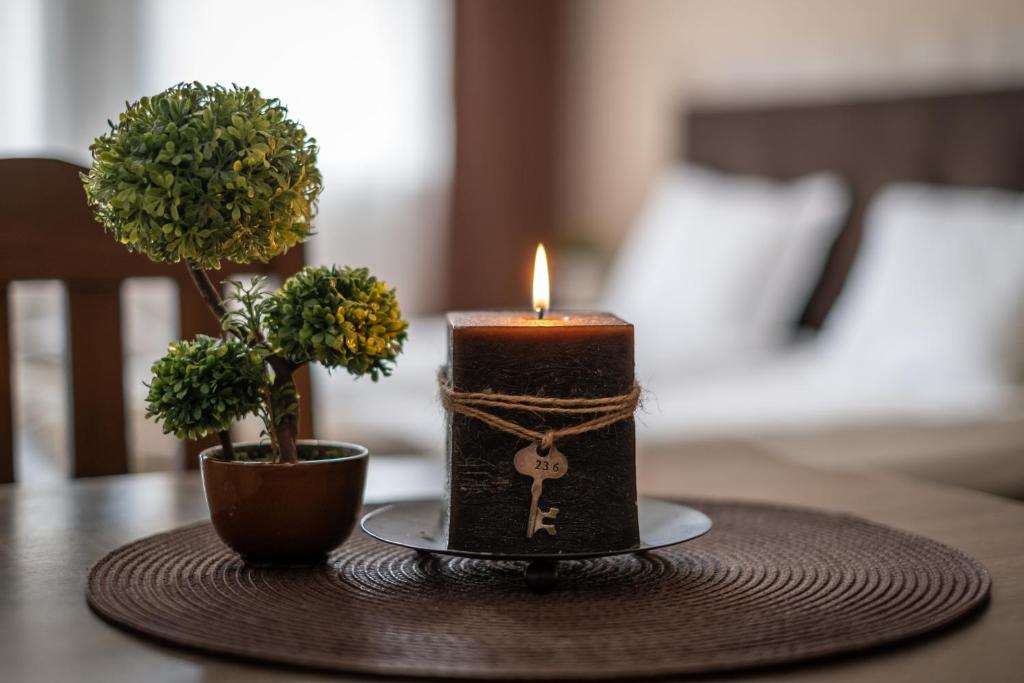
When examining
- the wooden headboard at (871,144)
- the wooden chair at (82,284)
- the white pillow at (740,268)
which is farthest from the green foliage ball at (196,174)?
the wooden headboard at (871,144)

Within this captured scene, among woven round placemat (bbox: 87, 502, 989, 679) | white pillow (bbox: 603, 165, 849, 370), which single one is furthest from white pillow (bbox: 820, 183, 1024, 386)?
woven round placemat (bbox: 87, 502, 989, 679)

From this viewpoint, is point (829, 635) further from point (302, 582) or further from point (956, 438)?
point (956, 438)

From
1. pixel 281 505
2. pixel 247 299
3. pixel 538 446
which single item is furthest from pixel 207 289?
pixel 538 446

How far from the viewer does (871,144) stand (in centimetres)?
367

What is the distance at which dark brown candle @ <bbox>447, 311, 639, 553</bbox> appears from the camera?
0.77m

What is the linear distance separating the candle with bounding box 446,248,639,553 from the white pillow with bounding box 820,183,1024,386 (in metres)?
2.11

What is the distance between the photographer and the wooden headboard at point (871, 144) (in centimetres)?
330

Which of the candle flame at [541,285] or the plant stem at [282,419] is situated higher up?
the candle flame at [541,285]

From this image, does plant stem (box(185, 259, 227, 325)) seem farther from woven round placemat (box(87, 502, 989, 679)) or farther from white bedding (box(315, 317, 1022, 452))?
white bedding (box(315, 317, 1022, 452))

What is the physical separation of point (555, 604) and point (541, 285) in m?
0.22

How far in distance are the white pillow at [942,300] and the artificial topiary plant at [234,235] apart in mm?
2141

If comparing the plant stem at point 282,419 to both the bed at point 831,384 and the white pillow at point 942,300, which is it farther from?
the white pillow at point 942,300

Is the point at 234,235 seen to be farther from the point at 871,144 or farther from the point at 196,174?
the point at 871,144

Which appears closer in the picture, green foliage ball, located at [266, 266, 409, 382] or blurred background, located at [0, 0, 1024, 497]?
green foliage ball, located at [266, 266, 409, 382]
